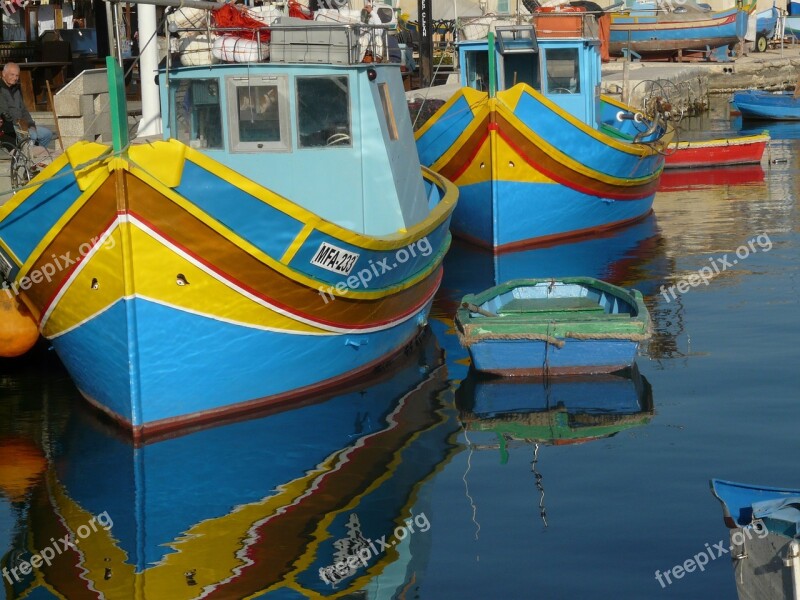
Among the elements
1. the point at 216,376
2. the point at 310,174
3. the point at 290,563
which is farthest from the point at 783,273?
the point at 290,563

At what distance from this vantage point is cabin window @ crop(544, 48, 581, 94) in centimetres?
1989

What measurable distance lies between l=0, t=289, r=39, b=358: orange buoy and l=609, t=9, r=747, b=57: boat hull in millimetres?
38120

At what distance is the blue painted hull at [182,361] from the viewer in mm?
9977

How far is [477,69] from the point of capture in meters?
20.3

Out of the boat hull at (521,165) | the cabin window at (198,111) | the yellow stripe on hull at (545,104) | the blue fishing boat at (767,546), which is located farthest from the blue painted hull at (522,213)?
the blue fishing boat at (767,546)

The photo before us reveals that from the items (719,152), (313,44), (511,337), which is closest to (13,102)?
(313,44)

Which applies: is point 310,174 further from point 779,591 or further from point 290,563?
point 779,591

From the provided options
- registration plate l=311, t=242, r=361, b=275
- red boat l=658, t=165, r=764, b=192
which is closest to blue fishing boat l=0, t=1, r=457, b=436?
registration plate l=311, t=242, r=361, b=275

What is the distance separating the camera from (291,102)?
1164 centimetres

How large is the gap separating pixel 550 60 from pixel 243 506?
1281 centimetres

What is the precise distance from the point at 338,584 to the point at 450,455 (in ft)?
8.19

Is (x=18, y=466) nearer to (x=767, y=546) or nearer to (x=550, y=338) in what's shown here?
(x=550, y=338)

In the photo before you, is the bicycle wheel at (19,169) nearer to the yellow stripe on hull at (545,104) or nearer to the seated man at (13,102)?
the seated man at (13,102)

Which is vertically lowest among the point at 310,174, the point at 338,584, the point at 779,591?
the point at 338,584
